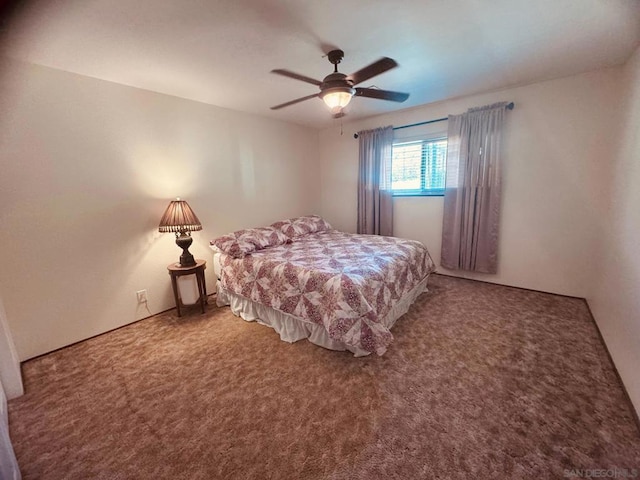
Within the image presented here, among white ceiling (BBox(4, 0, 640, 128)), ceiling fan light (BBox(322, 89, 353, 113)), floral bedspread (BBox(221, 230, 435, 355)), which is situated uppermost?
white ceiling (BBox(4, 0, 640, 128))

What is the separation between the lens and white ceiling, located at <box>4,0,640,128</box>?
150cm

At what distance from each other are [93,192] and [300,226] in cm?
220

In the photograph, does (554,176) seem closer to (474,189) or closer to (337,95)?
(474,189)

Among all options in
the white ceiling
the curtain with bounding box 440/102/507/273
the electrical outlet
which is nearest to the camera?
the white ceiling

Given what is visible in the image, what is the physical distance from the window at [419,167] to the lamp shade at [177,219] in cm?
279

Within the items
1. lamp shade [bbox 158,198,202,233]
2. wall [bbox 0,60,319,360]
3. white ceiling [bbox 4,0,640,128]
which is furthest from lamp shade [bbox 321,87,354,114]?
wall [bbox 0,60,319,360]

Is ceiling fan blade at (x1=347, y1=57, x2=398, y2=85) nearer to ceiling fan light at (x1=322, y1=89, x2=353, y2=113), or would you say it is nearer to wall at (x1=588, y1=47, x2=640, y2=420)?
ceiling fan light at (x1=322, y1=89, x2=353, y2=113)

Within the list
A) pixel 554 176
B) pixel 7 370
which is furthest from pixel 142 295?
pixel 554 176

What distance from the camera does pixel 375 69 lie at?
5.34 feet

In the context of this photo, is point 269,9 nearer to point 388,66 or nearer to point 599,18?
point 388,66

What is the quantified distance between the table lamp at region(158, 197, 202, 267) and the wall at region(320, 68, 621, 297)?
10.6 ft

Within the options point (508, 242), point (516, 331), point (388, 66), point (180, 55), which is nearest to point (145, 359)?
point (180, 55)

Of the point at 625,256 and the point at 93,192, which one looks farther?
the point at 93,192

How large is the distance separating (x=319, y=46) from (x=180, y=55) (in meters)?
1.07
